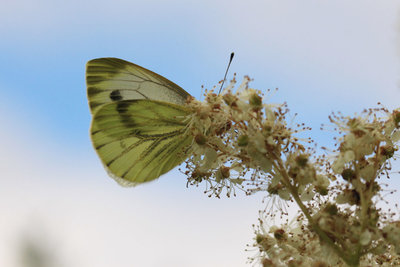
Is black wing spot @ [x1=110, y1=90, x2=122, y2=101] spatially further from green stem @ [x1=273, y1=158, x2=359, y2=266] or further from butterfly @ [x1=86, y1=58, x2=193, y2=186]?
green stem @ [x1=273, y1=158, x2=359, y2=266]

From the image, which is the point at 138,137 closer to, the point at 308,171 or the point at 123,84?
the point at 123,84

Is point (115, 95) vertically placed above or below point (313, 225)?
above

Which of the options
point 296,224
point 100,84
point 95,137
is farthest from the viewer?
point 100,84

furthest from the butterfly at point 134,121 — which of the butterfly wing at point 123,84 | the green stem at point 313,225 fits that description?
the green stem at point 313,225

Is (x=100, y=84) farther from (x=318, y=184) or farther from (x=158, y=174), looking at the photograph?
(x=318, y=184)

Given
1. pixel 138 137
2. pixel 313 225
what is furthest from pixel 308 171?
pixel 138 137

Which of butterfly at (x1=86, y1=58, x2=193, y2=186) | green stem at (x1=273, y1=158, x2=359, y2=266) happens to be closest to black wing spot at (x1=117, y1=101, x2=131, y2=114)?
butterfly at (x1=86, y1=58, x2=193, y2=186)

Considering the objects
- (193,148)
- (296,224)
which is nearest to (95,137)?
(193,148)

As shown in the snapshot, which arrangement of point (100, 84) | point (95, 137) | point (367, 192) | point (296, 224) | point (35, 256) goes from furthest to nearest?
point (35, 256) → point (100, 84) → point (95, 137) → point (296, 224) → point (367, 192)
